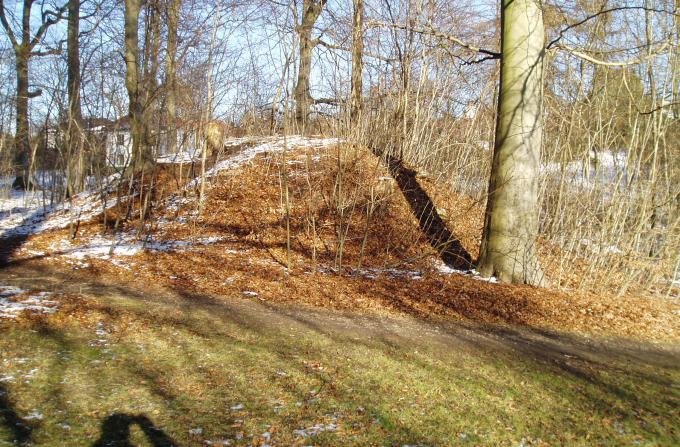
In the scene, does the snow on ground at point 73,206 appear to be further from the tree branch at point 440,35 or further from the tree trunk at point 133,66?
the tree branch at point 440,35

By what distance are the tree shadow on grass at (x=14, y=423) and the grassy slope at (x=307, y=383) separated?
0.01m

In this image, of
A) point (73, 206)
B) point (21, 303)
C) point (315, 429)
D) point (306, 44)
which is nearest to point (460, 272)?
point (306, 44)

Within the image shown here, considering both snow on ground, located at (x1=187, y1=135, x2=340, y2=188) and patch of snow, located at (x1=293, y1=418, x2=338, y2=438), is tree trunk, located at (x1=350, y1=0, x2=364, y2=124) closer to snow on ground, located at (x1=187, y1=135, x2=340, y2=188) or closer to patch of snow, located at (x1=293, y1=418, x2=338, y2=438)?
snow on ground, located at (x1=187, y1=135, x2=340, y2=188)

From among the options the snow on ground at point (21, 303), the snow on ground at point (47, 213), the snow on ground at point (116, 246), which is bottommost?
the snow on ground at point (21, 303)

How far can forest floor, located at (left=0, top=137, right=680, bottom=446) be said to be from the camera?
10.6 feet

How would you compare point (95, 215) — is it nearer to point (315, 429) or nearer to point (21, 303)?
point (21, 303)

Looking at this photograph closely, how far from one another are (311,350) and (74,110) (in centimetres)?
785

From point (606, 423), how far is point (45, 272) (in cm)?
707

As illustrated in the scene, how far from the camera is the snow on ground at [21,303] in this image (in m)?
4.83

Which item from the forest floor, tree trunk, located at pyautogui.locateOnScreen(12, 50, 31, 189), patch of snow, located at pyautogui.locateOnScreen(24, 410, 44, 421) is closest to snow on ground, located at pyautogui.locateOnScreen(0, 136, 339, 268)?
the forest floor

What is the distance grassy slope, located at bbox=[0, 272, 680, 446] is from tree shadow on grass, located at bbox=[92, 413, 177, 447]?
0.5 inches

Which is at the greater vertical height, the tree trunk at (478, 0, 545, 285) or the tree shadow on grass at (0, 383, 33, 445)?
the tree trunk at (478, 0, 545, 285)

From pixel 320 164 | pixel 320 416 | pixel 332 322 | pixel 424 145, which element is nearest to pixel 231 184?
pixel 320 164

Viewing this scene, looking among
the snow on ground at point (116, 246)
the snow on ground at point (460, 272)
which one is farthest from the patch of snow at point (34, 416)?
the snow on ground at point (460, 272)
